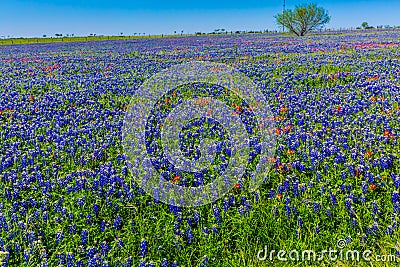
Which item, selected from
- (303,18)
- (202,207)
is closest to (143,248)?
(202,207)

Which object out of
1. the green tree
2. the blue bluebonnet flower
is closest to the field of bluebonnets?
the blue bluebonnet flower

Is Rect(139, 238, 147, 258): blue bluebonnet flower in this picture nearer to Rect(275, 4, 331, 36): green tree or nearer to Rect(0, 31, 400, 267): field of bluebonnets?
Rect(0, 31, 400, 267): field of bluebonnets

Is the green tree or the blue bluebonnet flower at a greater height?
the green tree

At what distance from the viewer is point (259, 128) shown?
23.2 feet

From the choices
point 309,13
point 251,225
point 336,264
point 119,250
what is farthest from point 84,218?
point 309,13

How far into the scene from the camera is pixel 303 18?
5653 cm

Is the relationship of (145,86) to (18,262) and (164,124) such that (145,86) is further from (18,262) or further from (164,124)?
(18,262)

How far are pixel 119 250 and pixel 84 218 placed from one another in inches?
26.1

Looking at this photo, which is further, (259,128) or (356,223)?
(259,128)

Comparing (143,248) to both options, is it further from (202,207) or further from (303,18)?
(303,18)

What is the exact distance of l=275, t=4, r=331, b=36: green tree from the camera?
5653 centimetres

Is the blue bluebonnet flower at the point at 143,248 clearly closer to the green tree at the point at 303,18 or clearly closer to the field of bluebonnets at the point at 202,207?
the field of bluebonnets at the point at 202,207

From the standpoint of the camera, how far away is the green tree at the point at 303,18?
5653 centimetres

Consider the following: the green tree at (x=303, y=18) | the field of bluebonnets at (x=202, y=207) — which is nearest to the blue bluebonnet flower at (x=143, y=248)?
the field of bluebonnets at (x=202, y=207)
